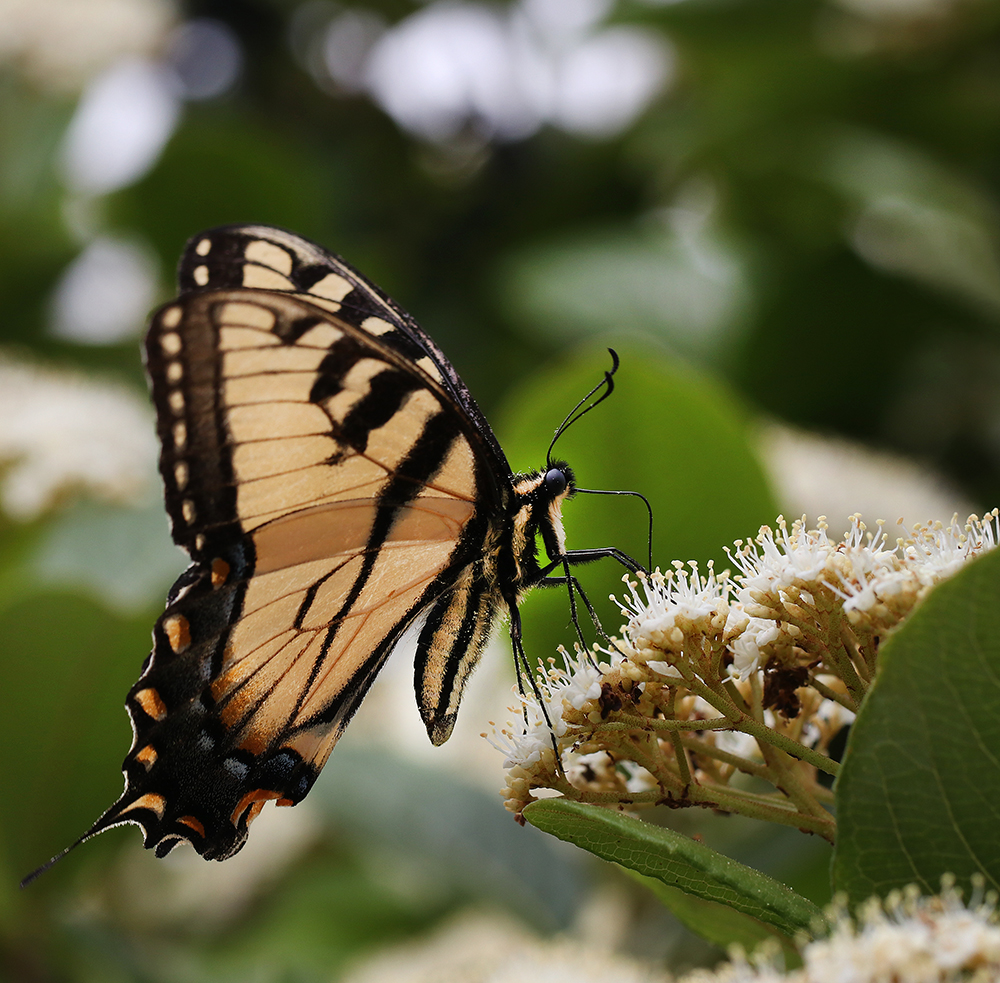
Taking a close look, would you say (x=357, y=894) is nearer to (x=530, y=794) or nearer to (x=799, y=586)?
(x=530, y=794)

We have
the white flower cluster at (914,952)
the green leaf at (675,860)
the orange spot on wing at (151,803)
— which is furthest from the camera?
the orange spot on wing at (151,803)

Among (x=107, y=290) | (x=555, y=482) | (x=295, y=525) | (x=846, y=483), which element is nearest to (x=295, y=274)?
(x=295, y=525)

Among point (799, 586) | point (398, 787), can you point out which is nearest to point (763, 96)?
point (398, 787)

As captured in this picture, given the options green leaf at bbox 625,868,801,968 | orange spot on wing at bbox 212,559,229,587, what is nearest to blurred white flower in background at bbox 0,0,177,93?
orange spot on wing at bbox 212,559,229,587

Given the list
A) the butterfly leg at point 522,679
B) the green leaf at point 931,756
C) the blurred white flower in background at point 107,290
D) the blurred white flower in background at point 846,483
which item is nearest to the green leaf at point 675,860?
the green leaf at point 931,756

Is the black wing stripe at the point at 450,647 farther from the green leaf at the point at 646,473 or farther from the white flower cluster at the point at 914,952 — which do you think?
the white flower cluster at the point at 914,952

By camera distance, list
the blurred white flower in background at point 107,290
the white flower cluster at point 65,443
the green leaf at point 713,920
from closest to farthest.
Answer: the green leaf at point 713,920 → the white flower cluster at point 65,443 → the blurred white flower in background at point 107,290

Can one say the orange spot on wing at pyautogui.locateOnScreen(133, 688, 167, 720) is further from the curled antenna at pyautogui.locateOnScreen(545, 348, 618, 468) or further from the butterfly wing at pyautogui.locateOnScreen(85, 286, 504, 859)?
the curled antenna at pyautogui.locateOnScreen(545, 348, 618, 468)

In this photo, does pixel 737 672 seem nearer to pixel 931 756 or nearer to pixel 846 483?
pixel 931 756
